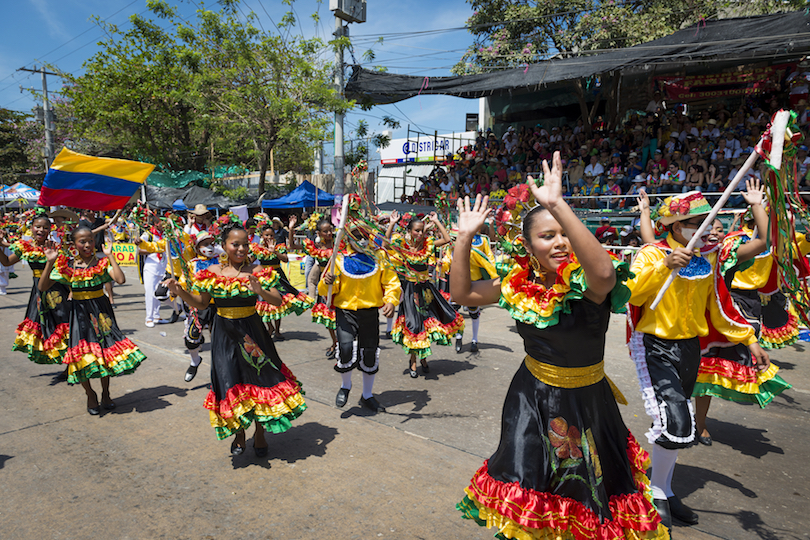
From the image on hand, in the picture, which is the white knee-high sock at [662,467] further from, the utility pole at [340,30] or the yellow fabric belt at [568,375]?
the utility pole at [340,30]

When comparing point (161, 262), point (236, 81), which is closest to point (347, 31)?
point (236, 81)

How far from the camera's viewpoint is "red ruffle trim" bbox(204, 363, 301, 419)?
409 centimetres

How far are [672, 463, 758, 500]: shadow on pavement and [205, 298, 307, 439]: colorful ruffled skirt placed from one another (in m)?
2.96

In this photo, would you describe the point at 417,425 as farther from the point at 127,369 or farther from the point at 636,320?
the point at 127,369

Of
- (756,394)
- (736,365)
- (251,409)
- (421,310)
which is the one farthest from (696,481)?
(421,310)

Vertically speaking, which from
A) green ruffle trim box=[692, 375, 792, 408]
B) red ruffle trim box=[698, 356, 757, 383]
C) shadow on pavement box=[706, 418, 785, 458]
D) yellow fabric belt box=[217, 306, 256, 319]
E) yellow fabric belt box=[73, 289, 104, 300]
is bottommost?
shadow on pavement box=[706, 418, 785, 458]

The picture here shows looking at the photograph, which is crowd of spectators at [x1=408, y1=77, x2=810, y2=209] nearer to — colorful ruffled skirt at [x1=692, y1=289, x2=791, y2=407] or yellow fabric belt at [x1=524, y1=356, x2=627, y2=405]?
colorful ruffled skirt at [x1=692, y1=289, x2=791, y2=407]

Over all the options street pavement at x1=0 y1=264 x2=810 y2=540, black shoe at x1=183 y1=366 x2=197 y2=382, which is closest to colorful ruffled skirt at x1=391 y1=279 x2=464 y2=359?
street pavement at x1=0 y1=264 x2=810 y2=540

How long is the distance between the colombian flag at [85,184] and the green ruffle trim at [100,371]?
1.58 m

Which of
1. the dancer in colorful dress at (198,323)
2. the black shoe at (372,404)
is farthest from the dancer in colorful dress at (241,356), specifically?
the black shoe at (372,404)

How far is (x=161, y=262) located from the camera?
9.91 meters

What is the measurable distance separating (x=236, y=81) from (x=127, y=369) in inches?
686

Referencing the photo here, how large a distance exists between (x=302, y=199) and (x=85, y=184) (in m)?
18.4

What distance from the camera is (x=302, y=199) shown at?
23.6 m
